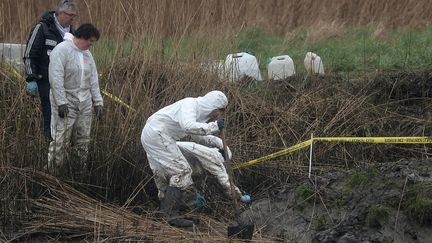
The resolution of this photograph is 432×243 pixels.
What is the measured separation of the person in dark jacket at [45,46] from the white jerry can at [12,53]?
5.38 ft

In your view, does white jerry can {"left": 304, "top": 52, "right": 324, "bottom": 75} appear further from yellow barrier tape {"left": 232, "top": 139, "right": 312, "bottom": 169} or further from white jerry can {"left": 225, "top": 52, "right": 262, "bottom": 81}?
yellow barrier tape {"left": 232, "top": 139, "right": 312, "bottom": 169}

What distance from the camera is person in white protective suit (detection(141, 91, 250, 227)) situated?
354 inches

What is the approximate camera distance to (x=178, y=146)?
9422mm

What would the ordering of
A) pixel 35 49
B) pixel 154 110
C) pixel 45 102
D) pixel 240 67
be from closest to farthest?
pixel 35 49 < pixel 45 102 < pixel 154 110 < pixel 240 67

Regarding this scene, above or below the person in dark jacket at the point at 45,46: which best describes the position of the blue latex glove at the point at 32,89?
below

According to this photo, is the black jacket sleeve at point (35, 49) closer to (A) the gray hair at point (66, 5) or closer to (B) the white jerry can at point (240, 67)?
(A) the gray hair at point (66, 5)

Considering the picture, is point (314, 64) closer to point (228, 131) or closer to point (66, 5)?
point (228, 131)

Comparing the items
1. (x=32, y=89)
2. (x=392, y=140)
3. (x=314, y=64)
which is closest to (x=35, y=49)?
A: (x=32, y=89)

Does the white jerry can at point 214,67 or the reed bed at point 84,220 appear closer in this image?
the reed bed at point 84,220

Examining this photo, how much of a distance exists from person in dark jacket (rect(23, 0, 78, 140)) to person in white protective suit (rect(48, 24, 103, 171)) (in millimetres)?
380

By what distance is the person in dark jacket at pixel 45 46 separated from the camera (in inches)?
402

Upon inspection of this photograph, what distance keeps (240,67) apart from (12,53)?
3.00m

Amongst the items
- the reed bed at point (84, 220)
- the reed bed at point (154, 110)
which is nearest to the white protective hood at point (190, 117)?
the reed bed at point (154, 110)

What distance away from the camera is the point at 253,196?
32.3ft
